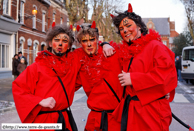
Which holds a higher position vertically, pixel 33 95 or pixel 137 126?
pixel 33 95


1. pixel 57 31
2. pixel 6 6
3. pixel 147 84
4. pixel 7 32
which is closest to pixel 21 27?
pixel 7 32

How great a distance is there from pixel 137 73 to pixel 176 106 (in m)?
5.49

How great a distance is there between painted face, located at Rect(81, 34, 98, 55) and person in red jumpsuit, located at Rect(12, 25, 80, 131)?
0.25m

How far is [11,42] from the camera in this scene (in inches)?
673

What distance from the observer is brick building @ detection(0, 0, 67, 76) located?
16.1 m

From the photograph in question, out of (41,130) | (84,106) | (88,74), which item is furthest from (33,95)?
(84,106)

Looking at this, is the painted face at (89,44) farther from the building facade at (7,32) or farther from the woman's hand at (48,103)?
the building facade at (7,32)

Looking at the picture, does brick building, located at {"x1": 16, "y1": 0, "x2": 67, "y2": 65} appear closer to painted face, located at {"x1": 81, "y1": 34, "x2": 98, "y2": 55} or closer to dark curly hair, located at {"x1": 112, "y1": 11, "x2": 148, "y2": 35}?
painted face, located at {"x1": 81, "y1": 34, "x2": 98, "y2": 55}

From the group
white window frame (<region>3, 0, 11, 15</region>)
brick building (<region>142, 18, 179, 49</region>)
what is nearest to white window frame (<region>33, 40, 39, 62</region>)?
white window frame (<region>3, 0, 11, 15</region>)

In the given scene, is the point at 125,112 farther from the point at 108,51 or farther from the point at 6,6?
the point at 6,6

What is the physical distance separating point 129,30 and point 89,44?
57 cm

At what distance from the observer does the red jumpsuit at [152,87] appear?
7.00ft

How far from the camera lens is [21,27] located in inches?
723

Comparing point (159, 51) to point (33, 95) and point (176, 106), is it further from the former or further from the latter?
point (176, 106)
